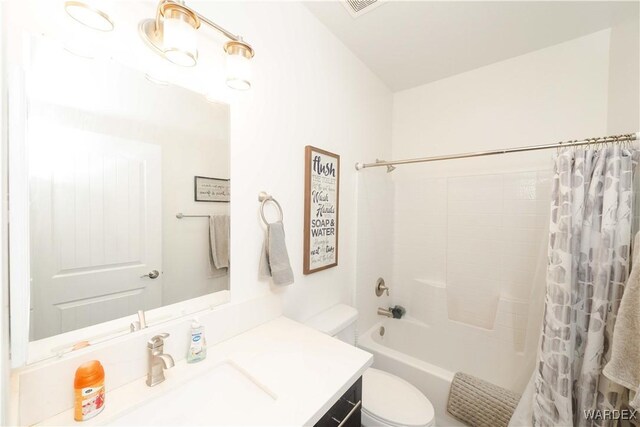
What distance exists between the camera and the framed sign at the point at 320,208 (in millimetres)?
1395

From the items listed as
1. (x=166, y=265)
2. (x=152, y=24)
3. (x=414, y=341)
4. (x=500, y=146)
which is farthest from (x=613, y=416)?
(x=152, y=24)

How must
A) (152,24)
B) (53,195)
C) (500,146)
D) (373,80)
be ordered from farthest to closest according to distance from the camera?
(373,80) < (500,146) < (152,24) < (53,195)

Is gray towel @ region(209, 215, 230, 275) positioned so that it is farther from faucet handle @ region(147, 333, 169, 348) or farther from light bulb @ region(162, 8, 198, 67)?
light bulb @ region(162, 8, 198, 67)

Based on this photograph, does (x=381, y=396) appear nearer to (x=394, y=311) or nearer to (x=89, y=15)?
(x=394, y=311)

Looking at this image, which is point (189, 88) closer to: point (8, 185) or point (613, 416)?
point (8, 185)

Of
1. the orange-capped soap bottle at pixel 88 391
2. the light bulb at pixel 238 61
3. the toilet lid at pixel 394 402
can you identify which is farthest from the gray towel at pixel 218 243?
the toilet lid at pixel 394 402

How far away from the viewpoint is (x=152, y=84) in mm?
844

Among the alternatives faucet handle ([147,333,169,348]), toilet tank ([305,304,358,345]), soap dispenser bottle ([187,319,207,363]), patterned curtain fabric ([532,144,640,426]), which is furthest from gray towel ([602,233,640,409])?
faucet handle ([147,333,169,348])

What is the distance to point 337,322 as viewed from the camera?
1.42 metres

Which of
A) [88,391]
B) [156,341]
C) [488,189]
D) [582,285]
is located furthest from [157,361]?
[488,189]

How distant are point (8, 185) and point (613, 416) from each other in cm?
210

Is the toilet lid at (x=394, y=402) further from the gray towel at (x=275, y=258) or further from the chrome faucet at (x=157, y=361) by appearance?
the chrome faucet at (x=157, y=361)

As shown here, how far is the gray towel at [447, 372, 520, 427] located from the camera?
52.3 inches

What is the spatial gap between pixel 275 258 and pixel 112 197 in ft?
2.06
